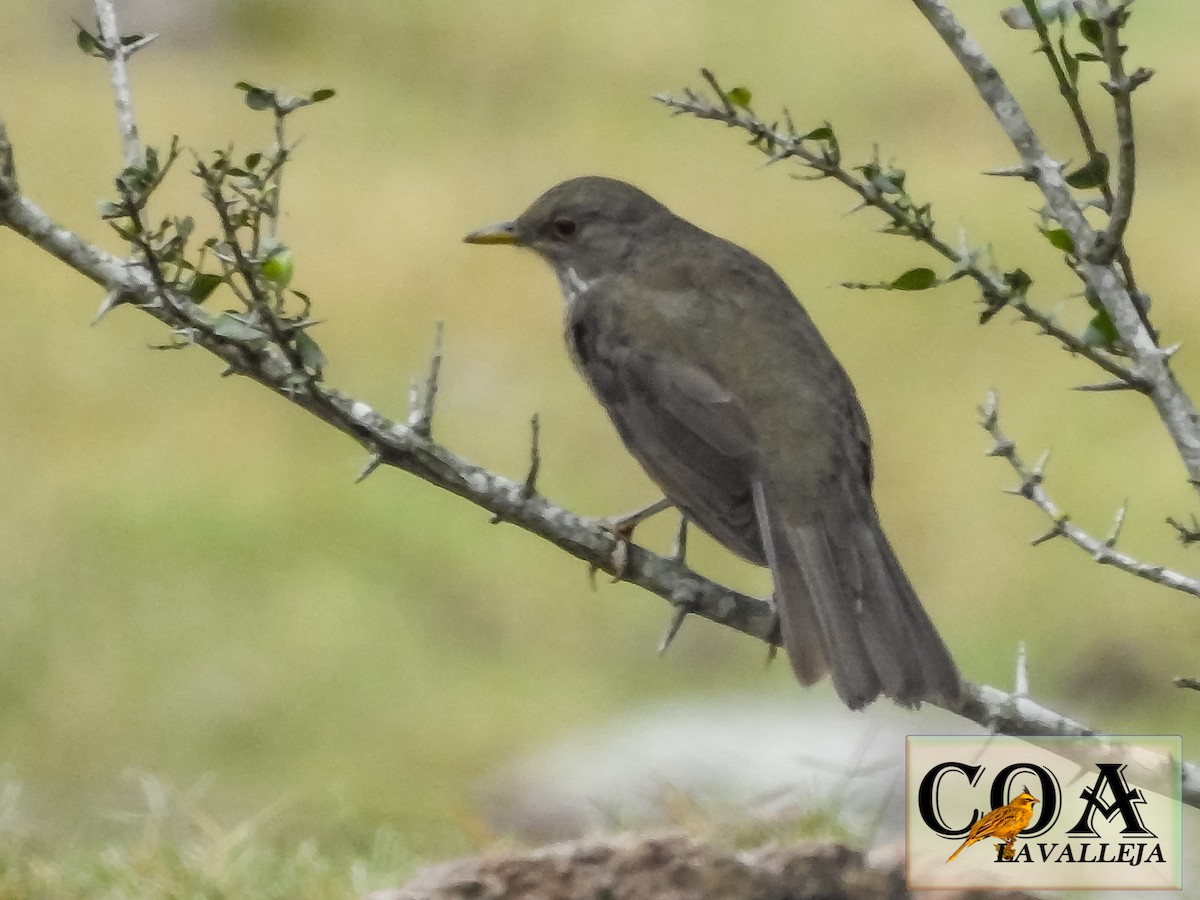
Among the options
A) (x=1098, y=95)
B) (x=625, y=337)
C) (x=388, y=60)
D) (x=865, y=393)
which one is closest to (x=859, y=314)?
(x=865, y=393)

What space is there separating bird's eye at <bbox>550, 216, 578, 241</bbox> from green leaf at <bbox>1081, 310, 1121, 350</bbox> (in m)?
1.97

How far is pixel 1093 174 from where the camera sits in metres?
2.18

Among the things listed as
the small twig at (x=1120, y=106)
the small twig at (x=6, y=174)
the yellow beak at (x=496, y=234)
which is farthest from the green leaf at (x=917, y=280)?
the yellow beak at (x=496, y=234)

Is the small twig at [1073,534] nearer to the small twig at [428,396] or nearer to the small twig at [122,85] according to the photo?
the small twig at [428,396]

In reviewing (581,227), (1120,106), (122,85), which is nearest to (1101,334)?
(1120,106)

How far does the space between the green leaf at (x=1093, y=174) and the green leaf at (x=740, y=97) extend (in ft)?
1.54

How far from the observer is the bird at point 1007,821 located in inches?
106

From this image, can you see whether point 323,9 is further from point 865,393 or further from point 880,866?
point 880,866

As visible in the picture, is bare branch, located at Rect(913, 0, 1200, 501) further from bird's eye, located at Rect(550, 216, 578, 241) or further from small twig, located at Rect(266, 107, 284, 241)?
bird's eye, located at Rect(550, 216, 578, 241)

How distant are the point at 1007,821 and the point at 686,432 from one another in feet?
3.40

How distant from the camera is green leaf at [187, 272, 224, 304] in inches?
90.8

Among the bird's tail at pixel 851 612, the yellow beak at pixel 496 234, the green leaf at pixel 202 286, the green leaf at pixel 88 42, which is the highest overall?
the yellow beak at pixel 496 234

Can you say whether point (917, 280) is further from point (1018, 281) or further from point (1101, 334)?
point (1101, 334)

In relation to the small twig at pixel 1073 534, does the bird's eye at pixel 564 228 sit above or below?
above
